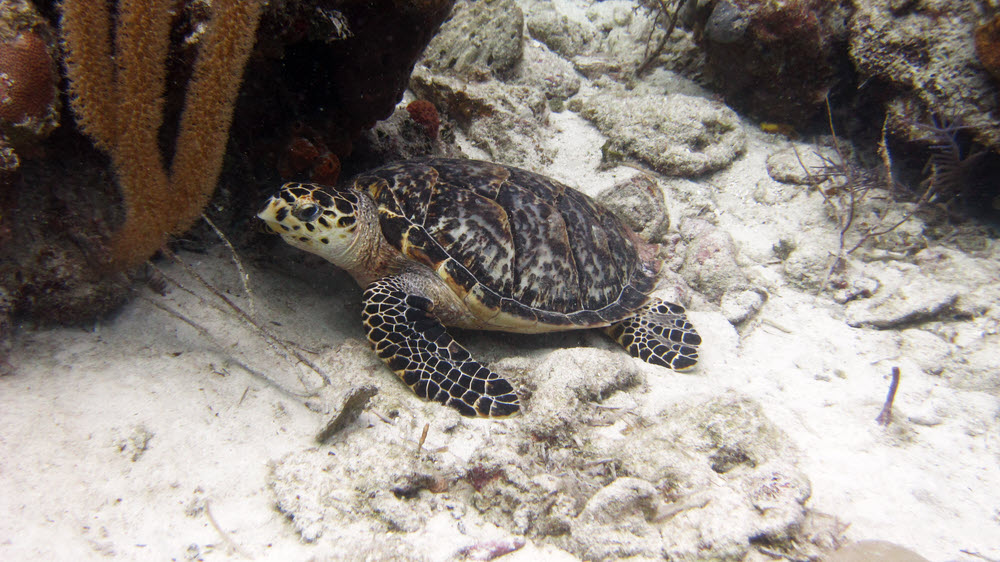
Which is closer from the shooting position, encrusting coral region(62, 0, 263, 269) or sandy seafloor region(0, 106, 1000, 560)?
sandy seafloor region(0, 106, 1000, 560)

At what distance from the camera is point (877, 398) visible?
281 cm

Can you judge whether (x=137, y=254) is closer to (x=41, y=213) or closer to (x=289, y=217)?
(x=41, y=213)

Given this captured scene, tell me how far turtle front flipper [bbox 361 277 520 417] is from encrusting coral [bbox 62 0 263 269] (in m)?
1.21

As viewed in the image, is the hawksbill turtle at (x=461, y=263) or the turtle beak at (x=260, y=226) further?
the turtle beak at (x=260, y=226)

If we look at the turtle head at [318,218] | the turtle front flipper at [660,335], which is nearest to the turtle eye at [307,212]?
the turtle head at [318,218]

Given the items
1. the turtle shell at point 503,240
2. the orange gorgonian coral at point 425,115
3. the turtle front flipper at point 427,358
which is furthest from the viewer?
the orange gorgonian coral at point 425,115

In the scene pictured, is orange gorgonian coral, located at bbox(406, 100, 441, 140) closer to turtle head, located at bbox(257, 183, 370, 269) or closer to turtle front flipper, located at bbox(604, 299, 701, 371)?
turtle head, located at bbox(257, 183, 370, 269)

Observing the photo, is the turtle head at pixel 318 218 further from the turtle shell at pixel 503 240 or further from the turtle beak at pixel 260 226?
the turtle shell at pixel 503 240

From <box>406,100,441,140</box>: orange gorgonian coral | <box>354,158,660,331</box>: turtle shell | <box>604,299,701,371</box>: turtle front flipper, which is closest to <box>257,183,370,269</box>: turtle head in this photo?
<box>354,158,660,331</box>: turtle shell

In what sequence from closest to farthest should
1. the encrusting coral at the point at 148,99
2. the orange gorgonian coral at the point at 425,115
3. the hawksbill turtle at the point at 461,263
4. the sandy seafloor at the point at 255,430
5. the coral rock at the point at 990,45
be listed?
the sandy seafloor at the point at 255,430
the encrusting coral at the point at 148,99
the hawksbill turtle at the point at 461,263
the coral rock at the point at 990,45
the orange gorgonian coral at the point at 425,115

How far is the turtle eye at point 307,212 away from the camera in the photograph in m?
2.61

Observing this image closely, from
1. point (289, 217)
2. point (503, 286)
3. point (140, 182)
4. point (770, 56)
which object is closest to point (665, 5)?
point (770, 56)

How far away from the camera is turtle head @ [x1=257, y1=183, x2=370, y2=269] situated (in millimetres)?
2598

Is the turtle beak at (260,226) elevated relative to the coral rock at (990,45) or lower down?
lower down
